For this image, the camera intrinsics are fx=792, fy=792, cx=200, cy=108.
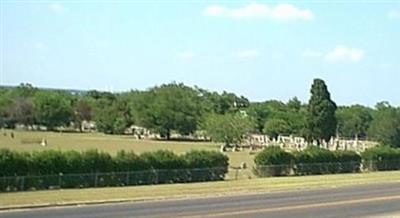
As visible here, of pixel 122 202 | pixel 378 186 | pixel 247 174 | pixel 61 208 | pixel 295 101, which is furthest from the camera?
pixel 295 101

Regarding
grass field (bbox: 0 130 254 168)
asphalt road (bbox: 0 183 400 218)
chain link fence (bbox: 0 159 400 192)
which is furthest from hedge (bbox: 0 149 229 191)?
grass field (bbox: 0 130 254 168)

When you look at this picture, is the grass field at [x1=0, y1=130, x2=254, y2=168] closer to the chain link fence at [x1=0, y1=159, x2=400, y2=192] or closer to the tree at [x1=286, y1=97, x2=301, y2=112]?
the chain link fence at [x1=0, y1=159, x2=400, y2=192]

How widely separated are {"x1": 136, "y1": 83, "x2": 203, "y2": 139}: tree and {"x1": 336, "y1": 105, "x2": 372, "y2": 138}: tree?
3123 centimetres

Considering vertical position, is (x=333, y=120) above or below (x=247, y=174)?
above

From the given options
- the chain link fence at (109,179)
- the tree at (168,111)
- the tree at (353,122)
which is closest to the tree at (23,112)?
the tree at (168,111)

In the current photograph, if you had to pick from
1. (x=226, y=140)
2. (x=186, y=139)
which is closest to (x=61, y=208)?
(x=226, y=140)

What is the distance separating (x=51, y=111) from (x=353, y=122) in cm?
6230

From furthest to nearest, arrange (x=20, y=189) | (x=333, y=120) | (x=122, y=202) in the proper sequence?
(x=333, y=120)
(x=20, y=189)
(x=122, y=202)

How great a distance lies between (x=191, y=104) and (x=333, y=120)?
4848 cm

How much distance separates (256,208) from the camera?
107 feet

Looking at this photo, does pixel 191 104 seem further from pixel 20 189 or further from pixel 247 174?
pixel 20 189

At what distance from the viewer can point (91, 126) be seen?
16725 centimetres

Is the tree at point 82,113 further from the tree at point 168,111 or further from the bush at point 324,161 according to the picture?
the bush at point 324,161

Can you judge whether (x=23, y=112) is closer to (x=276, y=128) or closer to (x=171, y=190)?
(x=276, y=128)
